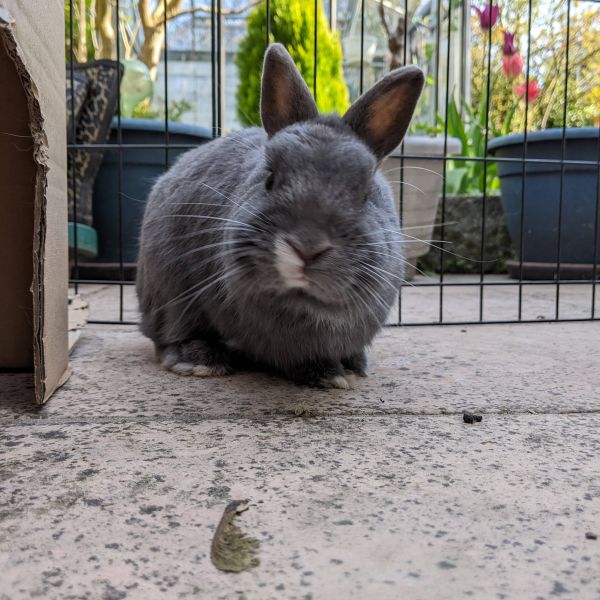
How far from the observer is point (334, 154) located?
1.63m

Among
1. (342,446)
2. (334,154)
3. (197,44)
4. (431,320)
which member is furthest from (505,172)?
(197,44)

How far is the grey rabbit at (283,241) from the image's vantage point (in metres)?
1.53

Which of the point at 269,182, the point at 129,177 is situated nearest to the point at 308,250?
the point at 269,182

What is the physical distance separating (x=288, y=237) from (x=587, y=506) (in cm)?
78

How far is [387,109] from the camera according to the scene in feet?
5.98

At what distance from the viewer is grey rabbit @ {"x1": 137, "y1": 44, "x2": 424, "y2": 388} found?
153 centimetres

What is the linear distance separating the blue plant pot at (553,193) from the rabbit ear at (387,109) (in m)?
3.21

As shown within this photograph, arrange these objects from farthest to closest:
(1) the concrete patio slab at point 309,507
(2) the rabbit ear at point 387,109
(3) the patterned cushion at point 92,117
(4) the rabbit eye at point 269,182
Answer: (3) the patterned cushion at point 92,117 < (2) the rabbit ear at point 387,109 < (4) the rabbit eye at point 269,182 < (1) the concrete patio slab at point 309,507

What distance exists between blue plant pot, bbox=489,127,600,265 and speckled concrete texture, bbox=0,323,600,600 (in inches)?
128

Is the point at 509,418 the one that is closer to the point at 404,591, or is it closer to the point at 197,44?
the point at 404,591

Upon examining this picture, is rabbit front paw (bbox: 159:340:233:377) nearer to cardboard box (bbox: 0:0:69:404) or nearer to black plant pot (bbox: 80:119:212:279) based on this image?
cardboard box (bbox: 0:0:69:404)

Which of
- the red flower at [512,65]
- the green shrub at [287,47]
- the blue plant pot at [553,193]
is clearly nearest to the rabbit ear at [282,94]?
the blue plant pot at [553,193]

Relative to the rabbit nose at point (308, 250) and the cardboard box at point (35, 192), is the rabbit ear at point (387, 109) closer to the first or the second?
the rabbit nose at point (308, 250)

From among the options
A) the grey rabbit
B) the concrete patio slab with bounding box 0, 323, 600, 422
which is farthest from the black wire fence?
the grey rabbit
